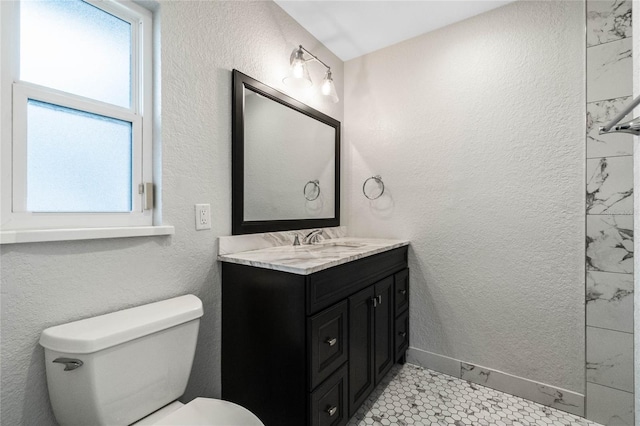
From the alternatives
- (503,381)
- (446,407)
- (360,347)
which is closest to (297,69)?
(360,347)

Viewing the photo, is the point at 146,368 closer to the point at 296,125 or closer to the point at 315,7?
the point at 296,125

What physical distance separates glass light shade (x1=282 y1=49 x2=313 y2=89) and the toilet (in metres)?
1.42

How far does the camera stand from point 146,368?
1014 millimetres

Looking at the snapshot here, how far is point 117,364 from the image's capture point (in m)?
0.93

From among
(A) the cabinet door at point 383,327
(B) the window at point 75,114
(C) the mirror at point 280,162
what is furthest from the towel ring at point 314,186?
(B) the window at point 75,114

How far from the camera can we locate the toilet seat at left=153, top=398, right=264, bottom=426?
967mm

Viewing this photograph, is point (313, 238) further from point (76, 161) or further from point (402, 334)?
point (76, 161)

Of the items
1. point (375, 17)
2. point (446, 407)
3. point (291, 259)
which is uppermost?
point (375, 17)

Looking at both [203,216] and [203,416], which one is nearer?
[203,416]

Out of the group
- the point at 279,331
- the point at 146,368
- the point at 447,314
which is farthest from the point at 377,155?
the point at 146,368

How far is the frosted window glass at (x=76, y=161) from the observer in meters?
0.98

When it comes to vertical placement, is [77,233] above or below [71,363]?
above

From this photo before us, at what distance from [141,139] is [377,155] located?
1575mm

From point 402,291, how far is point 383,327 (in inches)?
13.7
